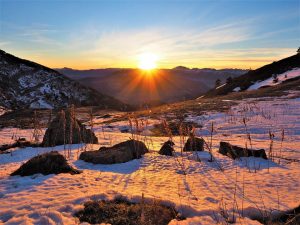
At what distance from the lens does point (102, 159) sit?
898cm

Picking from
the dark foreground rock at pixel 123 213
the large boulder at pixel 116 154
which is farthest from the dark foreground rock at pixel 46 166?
the dark foreground rock at pixel 123 213

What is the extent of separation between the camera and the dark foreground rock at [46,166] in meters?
7.65

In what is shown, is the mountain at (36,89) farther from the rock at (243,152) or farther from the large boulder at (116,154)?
the rock at (243,152)

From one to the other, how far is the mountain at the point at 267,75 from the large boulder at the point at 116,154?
3916 centimetres

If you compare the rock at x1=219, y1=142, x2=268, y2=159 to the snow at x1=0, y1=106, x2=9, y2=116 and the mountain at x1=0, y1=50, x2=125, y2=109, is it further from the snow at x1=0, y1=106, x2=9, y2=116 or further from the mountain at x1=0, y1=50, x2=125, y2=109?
the mountain at x1=0, y1=50, x2=125, y2=109

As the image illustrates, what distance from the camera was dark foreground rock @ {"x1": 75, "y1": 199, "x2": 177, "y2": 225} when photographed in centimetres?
550

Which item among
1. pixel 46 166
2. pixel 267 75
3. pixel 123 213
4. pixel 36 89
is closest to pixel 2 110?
pixel 36 89

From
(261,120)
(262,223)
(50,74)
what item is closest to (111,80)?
(50,74)

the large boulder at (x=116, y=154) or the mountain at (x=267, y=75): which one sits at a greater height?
the mountain at (x=267, y=75)

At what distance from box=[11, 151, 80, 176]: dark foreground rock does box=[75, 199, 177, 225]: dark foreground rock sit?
202cm

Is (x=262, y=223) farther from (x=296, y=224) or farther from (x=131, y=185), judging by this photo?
(x=131, y=185)

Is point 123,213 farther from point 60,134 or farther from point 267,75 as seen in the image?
point 267,75

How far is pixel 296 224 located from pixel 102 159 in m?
5.03

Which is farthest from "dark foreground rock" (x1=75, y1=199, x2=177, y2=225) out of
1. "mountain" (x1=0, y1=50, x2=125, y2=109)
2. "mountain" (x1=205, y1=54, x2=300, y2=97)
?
"mountain" (x1=205, y1=54, x2=300, y2=97)
